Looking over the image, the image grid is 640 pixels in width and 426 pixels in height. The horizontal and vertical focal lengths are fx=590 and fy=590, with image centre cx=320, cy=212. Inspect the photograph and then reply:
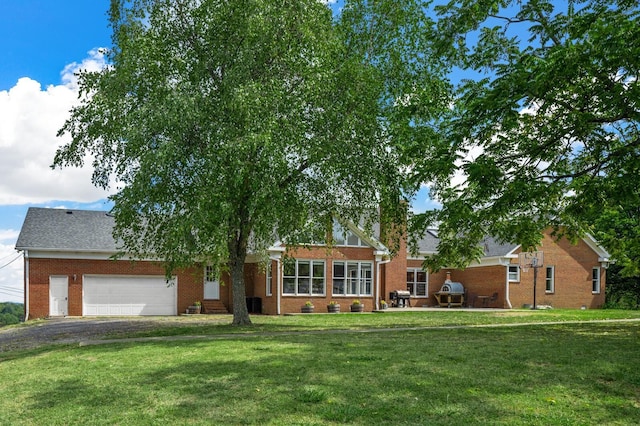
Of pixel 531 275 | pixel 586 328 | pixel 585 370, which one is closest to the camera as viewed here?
pixel 585 370

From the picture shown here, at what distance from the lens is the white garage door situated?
31.1m

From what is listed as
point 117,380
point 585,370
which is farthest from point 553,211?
point 117,380

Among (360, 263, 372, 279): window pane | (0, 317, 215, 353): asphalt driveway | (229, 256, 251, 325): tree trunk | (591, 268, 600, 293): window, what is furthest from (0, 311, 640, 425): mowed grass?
(591, 268, 600, 293): window

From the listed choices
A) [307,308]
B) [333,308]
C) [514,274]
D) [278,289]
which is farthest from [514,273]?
[278,289]

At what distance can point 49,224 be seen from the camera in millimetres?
32250

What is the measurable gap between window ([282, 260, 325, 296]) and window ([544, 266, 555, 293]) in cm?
1470

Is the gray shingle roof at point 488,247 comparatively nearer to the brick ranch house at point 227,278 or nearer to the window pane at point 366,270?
the brick ranch house at point 227,278

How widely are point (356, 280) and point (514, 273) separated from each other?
10.5 meters

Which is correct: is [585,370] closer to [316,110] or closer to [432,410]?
[432,410]

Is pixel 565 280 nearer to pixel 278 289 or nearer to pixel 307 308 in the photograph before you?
pixel 307 308

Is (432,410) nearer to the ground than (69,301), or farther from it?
farther from it

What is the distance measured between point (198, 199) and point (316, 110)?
471 centimetres

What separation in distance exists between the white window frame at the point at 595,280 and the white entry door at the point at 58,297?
31.2 metres

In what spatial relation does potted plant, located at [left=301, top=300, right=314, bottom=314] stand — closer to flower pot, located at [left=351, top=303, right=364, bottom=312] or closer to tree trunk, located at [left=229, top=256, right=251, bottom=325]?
flower pot, located at [left=351, top=303, right=364, bottom=312]
